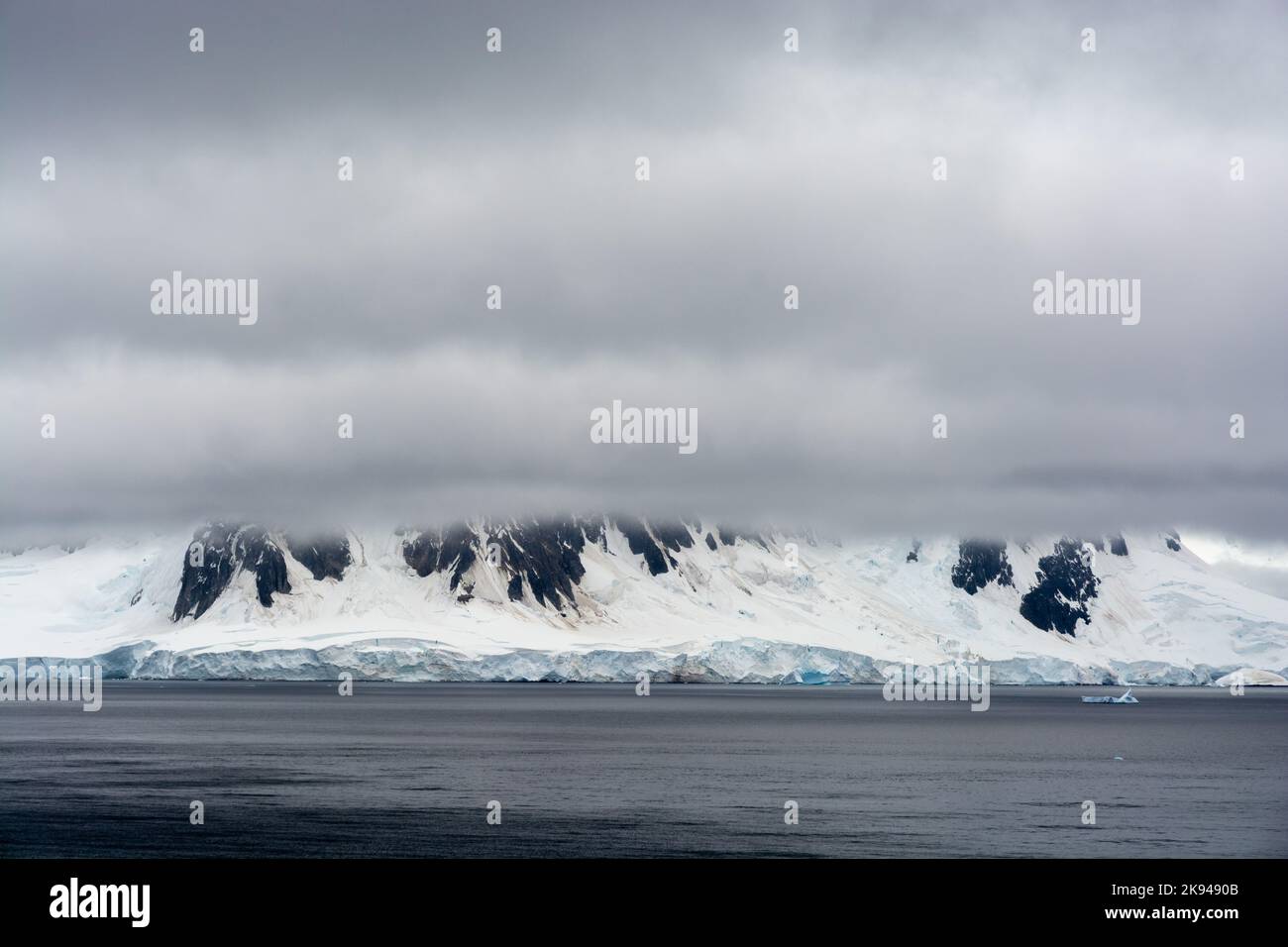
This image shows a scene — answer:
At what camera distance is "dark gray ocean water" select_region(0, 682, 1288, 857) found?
223 ft

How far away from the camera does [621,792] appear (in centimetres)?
8988

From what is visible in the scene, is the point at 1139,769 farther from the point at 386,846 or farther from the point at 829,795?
the point at 386,846

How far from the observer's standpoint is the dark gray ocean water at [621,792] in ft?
223

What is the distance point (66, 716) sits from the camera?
7534 inches

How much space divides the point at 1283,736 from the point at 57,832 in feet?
499

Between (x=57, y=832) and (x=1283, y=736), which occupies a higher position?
(x=57, y=832)

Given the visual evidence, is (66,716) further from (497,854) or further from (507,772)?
(497,854)
